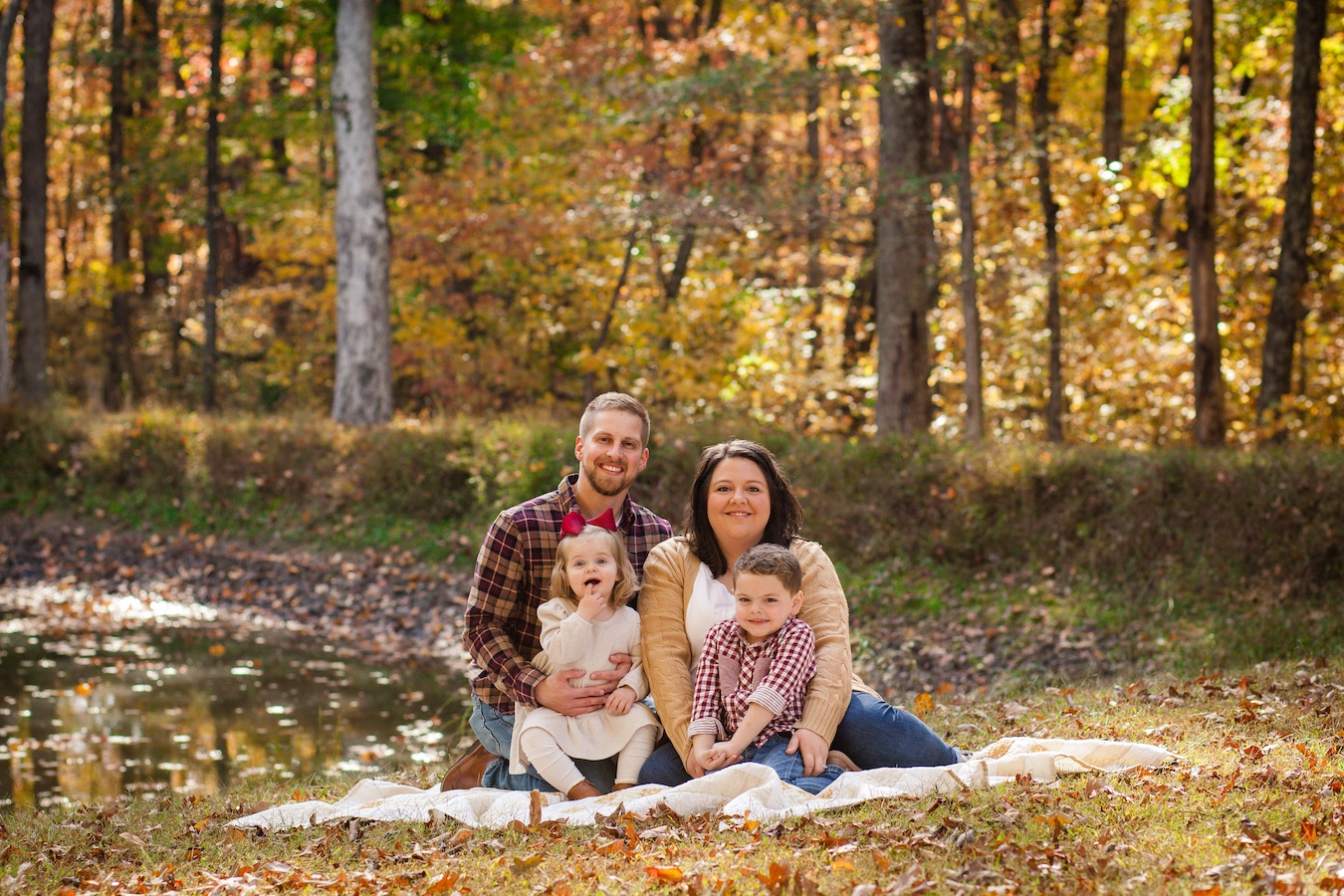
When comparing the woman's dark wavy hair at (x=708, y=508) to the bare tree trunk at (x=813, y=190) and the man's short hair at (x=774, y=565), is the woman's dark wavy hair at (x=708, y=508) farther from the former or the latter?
the bare tree trunk at (x=813, y=190)

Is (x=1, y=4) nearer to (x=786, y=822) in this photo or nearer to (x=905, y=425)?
(x=905, y=425)

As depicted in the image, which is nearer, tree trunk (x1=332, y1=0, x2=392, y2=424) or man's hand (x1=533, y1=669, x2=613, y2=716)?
man's hand (x1=533, y1=669, x2=613, y2=716)

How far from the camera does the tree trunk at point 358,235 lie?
1648 cm

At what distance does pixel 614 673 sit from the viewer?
5102 millimetres

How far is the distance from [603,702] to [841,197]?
945 cm

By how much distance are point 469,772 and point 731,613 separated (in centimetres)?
139

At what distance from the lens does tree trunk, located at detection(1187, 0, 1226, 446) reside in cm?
1146

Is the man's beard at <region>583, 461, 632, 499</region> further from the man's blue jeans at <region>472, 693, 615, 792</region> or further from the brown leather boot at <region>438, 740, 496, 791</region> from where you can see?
the brown leather boot at <region>438, 740, 496, 791</region>

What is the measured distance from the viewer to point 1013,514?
35.1 ft

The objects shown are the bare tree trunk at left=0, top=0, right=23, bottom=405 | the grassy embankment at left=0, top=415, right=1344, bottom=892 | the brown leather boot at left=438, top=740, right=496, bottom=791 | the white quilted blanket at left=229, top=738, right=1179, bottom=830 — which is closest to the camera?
the grassy embankment at left=0, top=415, right=1344, bottom=892

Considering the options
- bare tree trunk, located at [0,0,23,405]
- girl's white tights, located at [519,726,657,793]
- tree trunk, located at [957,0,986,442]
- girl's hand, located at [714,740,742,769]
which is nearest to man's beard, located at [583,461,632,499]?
girl's white tights, located at [519,726,657,793]

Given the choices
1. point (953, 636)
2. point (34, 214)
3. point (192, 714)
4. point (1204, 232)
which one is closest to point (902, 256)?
point (1204, 232)

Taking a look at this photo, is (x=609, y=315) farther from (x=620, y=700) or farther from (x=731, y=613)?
(x=620, y=700)

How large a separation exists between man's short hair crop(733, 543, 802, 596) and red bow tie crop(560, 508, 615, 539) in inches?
21.8
